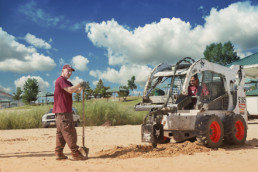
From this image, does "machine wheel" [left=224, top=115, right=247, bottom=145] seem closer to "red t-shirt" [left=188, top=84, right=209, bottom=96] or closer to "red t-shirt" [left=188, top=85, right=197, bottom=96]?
"red t-shirt" [left=188, top=84, right=209, bottom=96]

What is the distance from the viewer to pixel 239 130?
9102 mm

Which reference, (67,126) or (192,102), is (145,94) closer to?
(192,102)

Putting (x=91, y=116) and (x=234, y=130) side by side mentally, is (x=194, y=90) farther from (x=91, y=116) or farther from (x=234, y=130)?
(x=91, y=116)

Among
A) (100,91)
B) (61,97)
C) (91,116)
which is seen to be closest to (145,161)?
(61,97)

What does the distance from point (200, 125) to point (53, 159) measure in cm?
395

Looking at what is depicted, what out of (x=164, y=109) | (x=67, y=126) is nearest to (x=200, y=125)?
(x=164, y=109)

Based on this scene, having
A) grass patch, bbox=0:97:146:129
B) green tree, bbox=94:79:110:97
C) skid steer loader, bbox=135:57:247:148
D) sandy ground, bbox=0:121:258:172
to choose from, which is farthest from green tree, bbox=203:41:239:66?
sandy ground, bbox=0:121:258:172

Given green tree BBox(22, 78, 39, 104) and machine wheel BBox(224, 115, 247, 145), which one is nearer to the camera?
machine wheel BBox(224, 115, 247, 145)

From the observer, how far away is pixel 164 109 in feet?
25.8

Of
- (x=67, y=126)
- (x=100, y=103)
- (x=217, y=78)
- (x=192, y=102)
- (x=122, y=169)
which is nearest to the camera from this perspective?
(x=122, y=169)

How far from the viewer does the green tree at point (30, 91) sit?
60688 millimetres

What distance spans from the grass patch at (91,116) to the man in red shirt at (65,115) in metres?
11.5

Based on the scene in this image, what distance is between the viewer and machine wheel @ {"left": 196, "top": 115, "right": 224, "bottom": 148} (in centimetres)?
757

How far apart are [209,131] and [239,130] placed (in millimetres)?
1961
